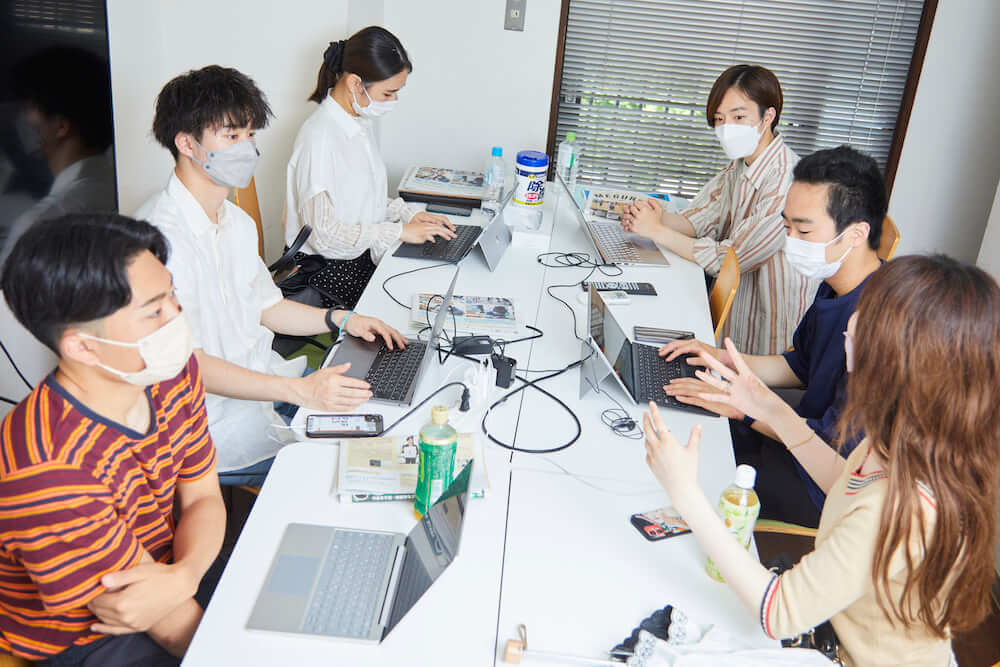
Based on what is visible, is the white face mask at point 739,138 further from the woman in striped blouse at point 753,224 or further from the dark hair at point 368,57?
the dark hair at point 368,57

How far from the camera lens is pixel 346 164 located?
278 cm

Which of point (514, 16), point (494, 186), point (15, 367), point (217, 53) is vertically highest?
point (514, 16)

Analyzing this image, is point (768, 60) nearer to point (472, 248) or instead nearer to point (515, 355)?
point (472, 248)

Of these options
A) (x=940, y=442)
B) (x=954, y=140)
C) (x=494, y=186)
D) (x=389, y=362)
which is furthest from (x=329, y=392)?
(x=954, y=140)

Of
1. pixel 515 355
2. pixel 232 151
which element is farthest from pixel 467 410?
pixel 232 151

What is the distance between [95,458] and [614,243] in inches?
78.7

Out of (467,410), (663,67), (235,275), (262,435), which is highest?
(663,67)

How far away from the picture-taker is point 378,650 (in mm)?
1164

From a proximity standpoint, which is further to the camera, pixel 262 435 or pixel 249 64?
pixel 249 64

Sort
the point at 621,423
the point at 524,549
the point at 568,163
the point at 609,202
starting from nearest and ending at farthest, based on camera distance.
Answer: the point at 524,549, the point at 621,423, the point at 609,202, the point at 568,163

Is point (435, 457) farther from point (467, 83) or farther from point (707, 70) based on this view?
point (707, 70)

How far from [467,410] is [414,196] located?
1.65 meters

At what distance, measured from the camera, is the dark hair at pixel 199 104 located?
5.94ft

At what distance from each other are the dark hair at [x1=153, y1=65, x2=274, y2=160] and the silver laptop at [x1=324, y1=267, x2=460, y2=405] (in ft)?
1.93
